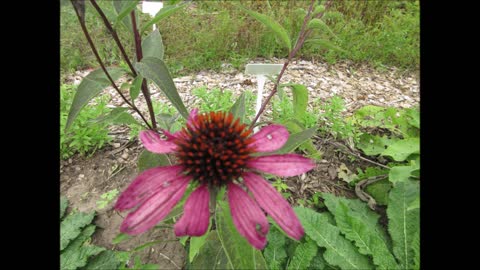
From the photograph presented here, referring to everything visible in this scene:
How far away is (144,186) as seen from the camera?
1.82 ft

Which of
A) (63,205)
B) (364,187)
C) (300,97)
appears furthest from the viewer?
(364,187)

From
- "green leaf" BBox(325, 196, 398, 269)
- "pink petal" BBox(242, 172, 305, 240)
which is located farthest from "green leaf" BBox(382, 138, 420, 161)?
"pink petal" BBox(242, 172, 305, 240)

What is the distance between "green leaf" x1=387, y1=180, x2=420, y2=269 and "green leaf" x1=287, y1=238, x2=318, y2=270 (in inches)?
10.6

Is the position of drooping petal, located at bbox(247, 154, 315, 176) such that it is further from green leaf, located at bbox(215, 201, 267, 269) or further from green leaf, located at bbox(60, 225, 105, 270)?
green leaf, located at bbox(60, 225, 105, 270)

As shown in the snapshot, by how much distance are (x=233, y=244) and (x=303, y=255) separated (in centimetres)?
52

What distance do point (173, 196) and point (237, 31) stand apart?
1.97 m

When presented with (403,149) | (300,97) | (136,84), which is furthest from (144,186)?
(403,149)

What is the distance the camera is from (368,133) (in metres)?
1.60

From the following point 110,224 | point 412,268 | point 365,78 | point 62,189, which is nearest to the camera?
point 412,268

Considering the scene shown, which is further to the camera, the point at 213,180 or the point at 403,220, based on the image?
the point at 403,220

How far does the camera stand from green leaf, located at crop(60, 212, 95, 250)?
1.08 m

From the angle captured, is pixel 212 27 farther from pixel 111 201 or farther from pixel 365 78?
pixel 111 201

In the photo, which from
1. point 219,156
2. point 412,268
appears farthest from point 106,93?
point 412,268

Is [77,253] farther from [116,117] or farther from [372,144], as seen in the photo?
[372,144]
